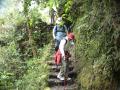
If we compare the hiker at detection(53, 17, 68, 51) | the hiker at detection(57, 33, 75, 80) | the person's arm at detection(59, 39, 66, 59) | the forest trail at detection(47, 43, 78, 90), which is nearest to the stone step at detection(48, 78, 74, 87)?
the forest trail at detection(47, 43, 78, 90)

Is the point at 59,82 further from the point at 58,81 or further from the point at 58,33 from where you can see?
the point at 58,33

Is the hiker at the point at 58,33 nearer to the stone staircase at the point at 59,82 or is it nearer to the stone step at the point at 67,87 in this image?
the stone staircase at the point at 59,82

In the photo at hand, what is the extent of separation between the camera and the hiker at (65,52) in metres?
10.6

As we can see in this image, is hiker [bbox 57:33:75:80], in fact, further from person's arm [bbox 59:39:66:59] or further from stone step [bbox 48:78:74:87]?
stone step [bbox 48:78:74:87]

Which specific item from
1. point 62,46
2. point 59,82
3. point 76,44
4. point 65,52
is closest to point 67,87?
point 59,82

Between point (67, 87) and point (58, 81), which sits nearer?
point (67, 87)

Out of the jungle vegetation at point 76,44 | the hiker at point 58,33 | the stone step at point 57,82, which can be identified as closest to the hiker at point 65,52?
the stone step at point 57,82

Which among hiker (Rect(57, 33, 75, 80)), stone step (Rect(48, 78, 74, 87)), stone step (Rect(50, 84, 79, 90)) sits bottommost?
stone step (Rect(50, 84, 79, 90))

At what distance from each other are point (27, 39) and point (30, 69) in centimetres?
342

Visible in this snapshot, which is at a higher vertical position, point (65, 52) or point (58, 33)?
point (58, 33)

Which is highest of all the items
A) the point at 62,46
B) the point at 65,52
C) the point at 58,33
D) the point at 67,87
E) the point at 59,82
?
the point at 58,33

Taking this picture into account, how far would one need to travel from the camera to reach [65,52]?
10805mm

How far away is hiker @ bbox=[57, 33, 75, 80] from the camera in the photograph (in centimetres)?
1062

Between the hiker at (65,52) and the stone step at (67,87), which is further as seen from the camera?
the hiker at (65,52)
